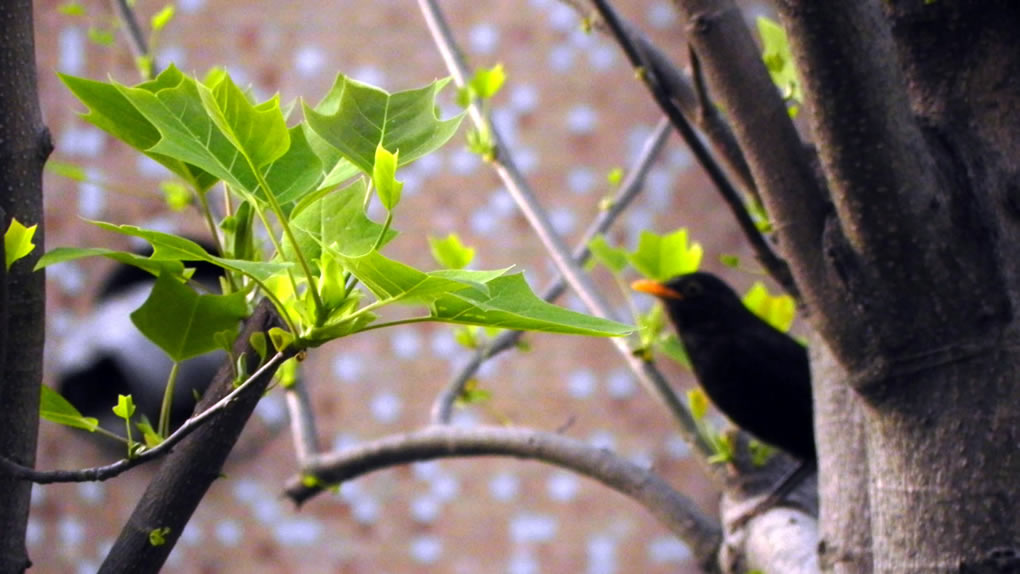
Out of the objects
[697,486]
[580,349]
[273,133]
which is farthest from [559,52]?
[273,133]

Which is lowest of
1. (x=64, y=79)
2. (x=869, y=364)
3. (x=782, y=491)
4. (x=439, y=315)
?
(x=782, y=491)

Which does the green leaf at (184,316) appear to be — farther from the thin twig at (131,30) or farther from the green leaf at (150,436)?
the thin twig at (131,30)

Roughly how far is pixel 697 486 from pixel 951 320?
6.57 ft

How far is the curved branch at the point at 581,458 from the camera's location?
1066 mm

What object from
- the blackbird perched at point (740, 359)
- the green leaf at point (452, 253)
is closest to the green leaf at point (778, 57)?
the green leaf at point (452, 253)

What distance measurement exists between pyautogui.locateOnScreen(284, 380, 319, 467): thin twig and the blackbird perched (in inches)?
19.4

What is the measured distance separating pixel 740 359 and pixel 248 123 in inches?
49.1

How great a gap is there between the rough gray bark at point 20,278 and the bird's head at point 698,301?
1.17 metres

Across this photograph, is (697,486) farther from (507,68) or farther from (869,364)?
(869,364)

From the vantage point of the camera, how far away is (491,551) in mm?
2654

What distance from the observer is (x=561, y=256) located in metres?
1.19

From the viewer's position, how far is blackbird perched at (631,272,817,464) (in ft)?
4.77

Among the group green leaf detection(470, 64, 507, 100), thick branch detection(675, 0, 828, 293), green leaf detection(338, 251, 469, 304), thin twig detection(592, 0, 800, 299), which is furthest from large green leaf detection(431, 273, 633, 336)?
green leaf detection(470, 64, 507, 100)

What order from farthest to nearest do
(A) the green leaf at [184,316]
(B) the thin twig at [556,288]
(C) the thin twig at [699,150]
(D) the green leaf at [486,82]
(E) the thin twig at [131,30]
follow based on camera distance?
(E) the thin twig at [131,30] → (B) the thin twig at [556,288] → (D) the green leaf at [486,82] → (C) the thin twig at [699,150] → (A) the green leaf at [184,316]
